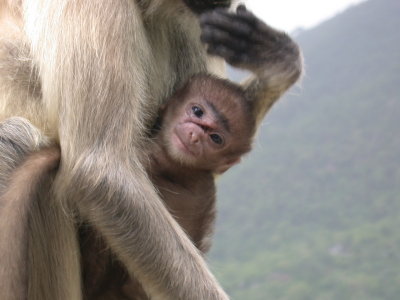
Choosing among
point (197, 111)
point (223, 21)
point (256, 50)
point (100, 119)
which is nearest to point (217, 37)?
point (223, 21)

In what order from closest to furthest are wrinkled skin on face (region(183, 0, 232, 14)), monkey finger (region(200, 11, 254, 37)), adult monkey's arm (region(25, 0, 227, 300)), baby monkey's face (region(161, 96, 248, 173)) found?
1. adult monkey's arm (region(25, 0, 227, 300))
2. monkey finger (region(200, 11, 254, 37))
3. wrinkled skin on face (region(183, 0, 232, 14))
4. baby monkey's face (region(161, 96, 248, 173))

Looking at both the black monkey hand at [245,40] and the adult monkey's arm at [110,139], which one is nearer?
the adult monkey's arm at [110,139]

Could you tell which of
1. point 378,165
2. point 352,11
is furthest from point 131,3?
point 352,11

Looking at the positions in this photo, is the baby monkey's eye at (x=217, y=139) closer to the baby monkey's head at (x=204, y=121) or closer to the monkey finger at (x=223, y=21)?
the baby monkey's head at (x=204, y=121)

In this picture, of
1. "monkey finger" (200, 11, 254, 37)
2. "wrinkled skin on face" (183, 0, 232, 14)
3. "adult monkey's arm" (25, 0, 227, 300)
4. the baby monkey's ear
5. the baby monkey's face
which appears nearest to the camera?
"adult monkey's arm" (25, 0, 227, 300)

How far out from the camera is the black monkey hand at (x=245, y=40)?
11.6 feet

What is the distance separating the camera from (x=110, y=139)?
128 inches

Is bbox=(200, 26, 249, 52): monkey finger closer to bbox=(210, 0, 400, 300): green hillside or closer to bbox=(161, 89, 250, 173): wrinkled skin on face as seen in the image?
bbox=(161, 89, 250, 173): wrinkled skin on face

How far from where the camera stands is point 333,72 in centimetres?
2667

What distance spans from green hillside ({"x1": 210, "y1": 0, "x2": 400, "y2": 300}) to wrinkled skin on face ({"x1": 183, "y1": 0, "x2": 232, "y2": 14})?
44.0ft

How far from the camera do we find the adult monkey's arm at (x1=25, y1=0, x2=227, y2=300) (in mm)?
3244

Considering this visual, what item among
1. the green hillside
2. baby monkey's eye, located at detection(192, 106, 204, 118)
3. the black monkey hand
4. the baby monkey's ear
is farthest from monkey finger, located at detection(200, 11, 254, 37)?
the green hillside

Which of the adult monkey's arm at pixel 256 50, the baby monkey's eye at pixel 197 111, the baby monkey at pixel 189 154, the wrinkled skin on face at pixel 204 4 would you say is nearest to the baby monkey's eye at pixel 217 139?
the baby monkey at pixel 189 154

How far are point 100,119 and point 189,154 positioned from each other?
736 mm
